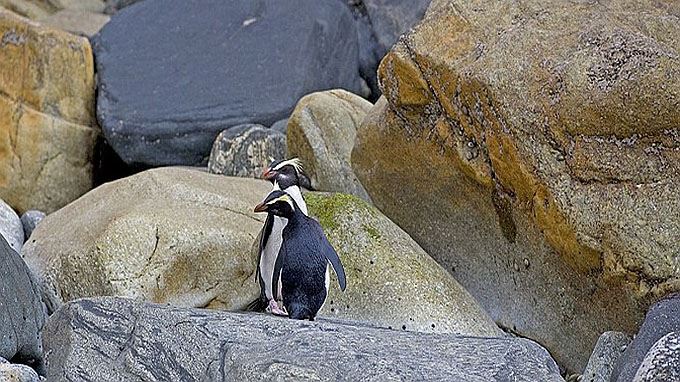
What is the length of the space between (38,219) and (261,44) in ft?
6.14

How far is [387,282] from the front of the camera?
14.5 feet

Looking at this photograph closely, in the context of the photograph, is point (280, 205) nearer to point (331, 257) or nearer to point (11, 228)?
point (331, 257)

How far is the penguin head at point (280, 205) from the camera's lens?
386 centimetres

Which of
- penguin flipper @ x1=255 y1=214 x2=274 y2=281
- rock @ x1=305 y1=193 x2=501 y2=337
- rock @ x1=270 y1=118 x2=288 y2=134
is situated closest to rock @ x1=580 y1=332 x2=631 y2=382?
rock @ x1=305 y1=193 x2=501 y2=337

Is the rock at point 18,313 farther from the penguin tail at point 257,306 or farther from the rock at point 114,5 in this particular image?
the rock at point 114,5

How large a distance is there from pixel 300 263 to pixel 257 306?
70cm

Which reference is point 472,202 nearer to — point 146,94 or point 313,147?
point 313,147

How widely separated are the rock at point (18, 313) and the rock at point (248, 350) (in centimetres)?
69

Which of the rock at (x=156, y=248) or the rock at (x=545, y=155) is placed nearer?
the rock at (x=545, y=155)

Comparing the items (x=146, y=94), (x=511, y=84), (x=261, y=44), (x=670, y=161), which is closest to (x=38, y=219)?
(x=146, y=94)

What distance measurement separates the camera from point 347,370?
280cm

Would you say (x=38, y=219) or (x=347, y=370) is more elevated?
(x=347, y=370)

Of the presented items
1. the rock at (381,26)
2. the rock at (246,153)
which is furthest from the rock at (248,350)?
the rock at (381,26)

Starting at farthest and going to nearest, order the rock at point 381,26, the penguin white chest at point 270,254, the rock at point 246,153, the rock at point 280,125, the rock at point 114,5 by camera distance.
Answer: the rock at point 114,5 < the rock at point 381,26 < the rock at point 280,125 < the rock at point 246,153 < the penguin white chest at point 270,254
